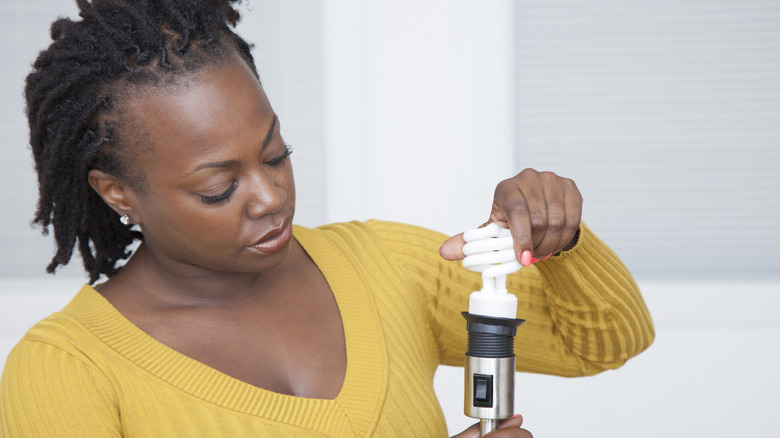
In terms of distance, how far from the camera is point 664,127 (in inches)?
99.8

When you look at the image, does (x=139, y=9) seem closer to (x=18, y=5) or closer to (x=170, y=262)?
(x=170, y=262)

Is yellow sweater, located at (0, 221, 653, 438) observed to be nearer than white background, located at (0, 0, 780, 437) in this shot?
Yes

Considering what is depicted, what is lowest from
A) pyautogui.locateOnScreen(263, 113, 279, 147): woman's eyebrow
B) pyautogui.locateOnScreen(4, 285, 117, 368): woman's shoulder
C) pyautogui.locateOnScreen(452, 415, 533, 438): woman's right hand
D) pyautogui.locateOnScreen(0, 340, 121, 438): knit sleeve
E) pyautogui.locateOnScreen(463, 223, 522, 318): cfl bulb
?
pyautogui.locateOnScreen(452, 415, 533, 438): woman's right hand

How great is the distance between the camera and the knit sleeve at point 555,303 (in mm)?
1168

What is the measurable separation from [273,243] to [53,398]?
0.37 m

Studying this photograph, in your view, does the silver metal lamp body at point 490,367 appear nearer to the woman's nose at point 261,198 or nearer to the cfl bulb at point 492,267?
the cfl bulb at point 492,267

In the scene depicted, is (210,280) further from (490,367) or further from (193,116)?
(490,367)

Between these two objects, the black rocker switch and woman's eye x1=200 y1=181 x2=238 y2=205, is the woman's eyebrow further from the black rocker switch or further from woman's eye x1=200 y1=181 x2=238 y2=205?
the black rocker switch

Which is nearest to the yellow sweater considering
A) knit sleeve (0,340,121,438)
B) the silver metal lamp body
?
knit sleeve (0,340,121,438)

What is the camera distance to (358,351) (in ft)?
4.02

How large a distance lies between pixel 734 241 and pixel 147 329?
2.06 meters

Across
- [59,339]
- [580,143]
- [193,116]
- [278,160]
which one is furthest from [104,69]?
[580,143]

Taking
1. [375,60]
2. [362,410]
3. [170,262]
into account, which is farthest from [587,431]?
[170,262]

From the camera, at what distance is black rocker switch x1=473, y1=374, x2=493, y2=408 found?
3.25 ft
